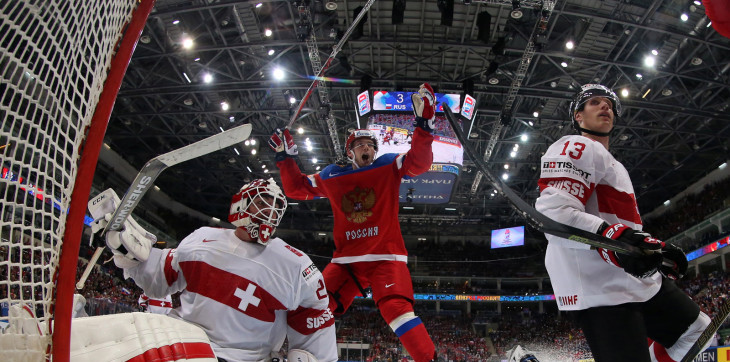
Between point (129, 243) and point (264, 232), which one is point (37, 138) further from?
point (264, 232)

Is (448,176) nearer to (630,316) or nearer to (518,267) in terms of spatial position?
(630,316)

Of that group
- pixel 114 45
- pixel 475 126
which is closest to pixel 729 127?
pixel 475 126

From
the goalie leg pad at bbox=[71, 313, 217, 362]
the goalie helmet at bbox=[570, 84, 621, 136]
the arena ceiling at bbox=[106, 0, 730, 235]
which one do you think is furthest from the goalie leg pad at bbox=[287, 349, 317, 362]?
the arena ceiling at bbox=[106, 0, 730, 235]

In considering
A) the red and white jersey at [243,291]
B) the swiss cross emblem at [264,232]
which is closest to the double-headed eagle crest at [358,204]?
the red and white jersey at [243,291]

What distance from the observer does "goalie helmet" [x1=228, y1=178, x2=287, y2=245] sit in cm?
237

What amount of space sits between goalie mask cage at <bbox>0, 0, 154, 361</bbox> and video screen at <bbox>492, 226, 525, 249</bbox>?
25.4 m

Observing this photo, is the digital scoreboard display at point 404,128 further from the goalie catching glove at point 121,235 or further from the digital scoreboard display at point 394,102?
the goalie catching glove at point 121,235

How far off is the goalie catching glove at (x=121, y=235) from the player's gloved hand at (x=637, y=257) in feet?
5.56

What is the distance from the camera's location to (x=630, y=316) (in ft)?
6.33

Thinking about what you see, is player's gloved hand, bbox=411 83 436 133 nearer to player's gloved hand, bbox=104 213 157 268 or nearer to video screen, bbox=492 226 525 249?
player's gloved hand, bbox=104 213 157 268

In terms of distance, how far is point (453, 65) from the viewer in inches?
583

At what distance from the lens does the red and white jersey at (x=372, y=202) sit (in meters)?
3.44

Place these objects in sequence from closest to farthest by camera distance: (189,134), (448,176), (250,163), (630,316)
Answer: (630,316) → (448,176) → (189,134) → (250,163)

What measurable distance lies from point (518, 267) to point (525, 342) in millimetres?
6188
